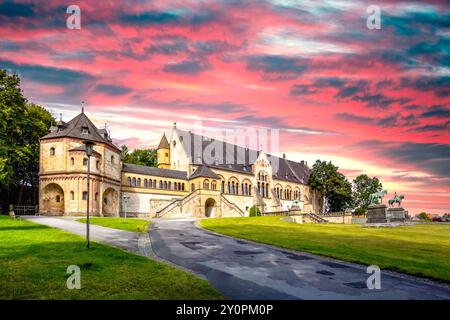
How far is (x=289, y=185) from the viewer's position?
91.2 metres

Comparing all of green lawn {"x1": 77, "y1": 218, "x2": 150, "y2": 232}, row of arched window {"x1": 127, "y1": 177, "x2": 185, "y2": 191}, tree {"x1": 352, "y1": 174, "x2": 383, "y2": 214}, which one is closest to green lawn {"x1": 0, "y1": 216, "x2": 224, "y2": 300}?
green lawn {"x1": 77, "y1": 218, "x2": 150, "y2": 232}

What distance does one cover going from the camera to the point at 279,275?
12258mm

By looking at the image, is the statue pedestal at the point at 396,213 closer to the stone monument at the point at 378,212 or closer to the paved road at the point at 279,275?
the stone monument at the point at 378,212

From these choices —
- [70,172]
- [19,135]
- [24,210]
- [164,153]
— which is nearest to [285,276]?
[70,172]

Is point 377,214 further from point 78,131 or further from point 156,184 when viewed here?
point 78,131

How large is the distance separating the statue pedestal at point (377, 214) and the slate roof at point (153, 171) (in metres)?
34.9

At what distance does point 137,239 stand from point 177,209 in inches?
1340

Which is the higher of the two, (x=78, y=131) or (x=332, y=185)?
(x=78, y=131)

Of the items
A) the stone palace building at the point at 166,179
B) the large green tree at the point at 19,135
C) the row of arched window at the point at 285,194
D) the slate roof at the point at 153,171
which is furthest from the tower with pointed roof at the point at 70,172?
the row of arched window at the point at 285,194

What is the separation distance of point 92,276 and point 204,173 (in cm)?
5441

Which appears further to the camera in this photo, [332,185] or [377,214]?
[332,185]

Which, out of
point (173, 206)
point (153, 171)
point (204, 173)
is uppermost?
point (153, 171)

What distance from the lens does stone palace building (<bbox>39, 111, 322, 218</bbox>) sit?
4984 centimetres

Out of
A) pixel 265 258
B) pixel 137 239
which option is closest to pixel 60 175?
pixel 137 239
